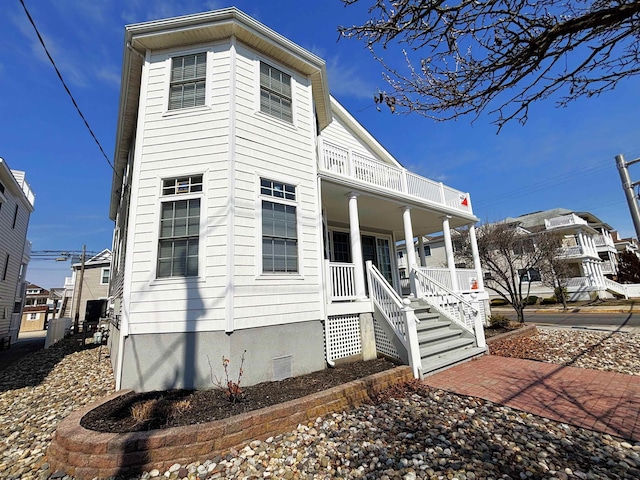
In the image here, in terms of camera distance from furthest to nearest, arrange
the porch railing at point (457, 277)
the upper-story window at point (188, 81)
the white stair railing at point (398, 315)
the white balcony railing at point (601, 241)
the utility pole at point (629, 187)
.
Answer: the white balcony railing at point (601, 241), the porch railing at point (457, 277), the upper-story window at point (188, 81), the white stair railing at point (398, 315), the utility pole at point (629, 187)

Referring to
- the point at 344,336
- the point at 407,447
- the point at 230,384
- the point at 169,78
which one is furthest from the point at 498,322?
the point at 169,78

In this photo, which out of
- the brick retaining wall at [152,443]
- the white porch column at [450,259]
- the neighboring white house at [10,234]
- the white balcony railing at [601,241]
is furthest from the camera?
the white balcony railing at [601,241]

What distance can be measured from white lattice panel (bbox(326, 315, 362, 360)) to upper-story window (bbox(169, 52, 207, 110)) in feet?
17.9

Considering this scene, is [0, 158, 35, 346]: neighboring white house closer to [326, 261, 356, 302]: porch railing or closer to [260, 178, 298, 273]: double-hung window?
[260, 178, 298, 273]: double-hung window

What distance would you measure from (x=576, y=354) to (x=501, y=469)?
6043 mm

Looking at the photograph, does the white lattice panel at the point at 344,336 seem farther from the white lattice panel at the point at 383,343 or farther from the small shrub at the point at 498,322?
the small shrub at the point at 498,322

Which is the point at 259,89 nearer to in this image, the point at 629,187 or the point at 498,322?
the point at 629,187

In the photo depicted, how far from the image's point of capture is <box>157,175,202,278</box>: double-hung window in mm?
5355

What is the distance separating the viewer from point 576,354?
7008 mm

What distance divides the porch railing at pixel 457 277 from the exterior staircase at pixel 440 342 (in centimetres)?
143

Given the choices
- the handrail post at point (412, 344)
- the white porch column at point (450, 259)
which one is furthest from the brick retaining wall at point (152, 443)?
the white porch column at point (450, 259)

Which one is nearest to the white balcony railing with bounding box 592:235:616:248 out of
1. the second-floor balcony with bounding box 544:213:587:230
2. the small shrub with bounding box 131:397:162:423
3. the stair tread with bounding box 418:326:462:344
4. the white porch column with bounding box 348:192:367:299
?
the second-floor balcony with bounding box 544:213:587:230

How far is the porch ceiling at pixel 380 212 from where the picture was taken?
823cm

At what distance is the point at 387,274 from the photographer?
12.3m
